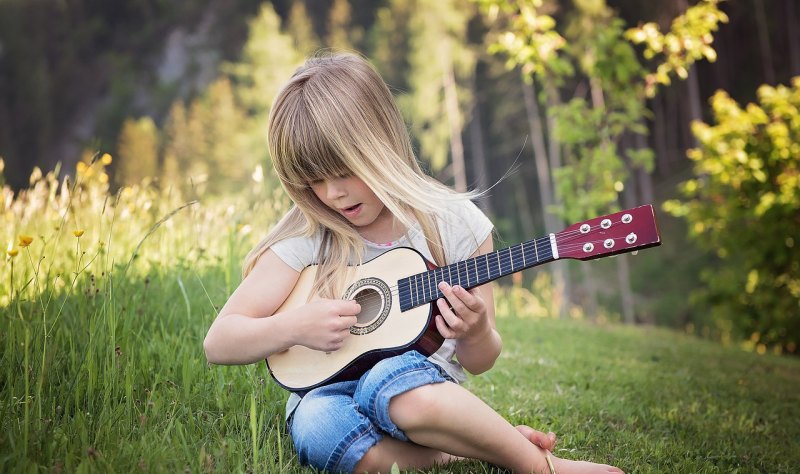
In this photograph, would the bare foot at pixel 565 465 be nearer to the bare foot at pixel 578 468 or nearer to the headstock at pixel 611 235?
the bare foot at pixel 578 468

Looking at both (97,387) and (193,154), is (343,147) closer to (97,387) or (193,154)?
(97,387)

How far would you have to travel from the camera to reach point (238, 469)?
2.00 m

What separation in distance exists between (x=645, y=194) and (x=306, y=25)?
13574mm

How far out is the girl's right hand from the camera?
212 centimetres

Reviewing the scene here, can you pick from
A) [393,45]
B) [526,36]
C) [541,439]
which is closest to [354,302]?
[541,439]

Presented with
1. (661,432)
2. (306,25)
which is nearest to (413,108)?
(306,25)

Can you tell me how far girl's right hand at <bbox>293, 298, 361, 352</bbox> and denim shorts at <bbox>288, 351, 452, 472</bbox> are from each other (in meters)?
0.15

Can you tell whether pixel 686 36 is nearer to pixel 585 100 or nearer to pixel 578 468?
pixel 585 100

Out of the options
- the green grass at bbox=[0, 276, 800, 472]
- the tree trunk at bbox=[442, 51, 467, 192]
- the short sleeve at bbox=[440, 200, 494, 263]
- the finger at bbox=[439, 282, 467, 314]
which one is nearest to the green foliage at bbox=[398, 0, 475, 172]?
the tree trunk at bbox=[442, 51, 467, 192]

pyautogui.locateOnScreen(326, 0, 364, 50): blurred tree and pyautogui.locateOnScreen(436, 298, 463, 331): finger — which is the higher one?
pyautogui.locateOnScreen(326, 0, 364, 50): blurred tree

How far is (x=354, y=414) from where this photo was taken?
2139mm

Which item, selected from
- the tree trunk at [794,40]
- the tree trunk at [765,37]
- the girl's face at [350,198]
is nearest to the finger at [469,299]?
the girl's face at [350,198]

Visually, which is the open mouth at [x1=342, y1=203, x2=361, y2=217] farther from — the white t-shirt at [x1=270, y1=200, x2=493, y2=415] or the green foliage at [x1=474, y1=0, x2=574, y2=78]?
the green foliage at [x1=474, y1=0, x2=574, y2=78]

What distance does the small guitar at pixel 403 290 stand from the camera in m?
1.94
